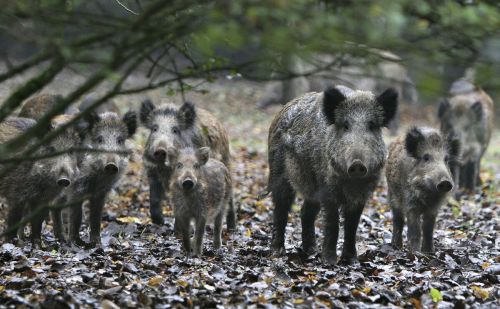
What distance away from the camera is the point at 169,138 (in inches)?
372

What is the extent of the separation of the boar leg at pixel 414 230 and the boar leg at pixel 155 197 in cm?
329

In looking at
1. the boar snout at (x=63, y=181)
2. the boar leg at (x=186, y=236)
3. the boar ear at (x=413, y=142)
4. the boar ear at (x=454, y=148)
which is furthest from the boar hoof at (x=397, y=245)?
the boar snout at (x=63, y=181)

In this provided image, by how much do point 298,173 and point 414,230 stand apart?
54.6 inches

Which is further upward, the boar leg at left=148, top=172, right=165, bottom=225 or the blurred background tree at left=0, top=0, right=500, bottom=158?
the blurred background tree at left=0, top=0, right=500, bottom=158

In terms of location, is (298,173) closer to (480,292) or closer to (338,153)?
(338,153)

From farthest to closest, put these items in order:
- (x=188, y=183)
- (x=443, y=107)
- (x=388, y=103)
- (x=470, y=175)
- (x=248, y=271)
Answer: (x=443, y=107) < (x=470, y=175) < (x=188, y=183) < (x=388, y=103) < (x=248, y=271)

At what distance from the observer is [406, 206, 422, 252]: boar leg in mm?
7910

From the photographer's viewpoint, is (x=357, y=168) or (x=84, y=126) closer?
(x=357, y=168)

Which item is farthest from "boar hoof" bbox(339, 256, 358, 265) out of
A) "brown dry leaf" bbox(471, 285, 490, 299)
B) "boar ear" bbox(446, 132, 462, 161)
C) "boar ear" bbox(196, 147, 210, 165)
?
"boar ear" bbox(446, 132, 462, 161)

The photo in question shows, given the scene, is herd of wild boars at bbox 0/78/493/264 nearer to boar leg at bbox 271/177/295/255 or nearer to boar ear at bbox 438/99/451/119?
boar leg at bbox 271/177/295/255

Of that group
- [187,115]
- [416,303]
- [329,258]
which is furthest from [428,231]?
[187,115]

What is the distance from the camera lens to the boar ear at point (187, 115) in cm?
970

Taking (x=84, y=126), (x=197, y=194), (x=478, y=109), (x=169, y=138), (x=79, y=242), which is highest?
(x=478, y=109)

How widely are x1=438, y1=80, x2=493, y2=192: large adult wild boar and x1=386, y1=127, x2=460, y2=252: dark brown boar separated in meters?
5.58
